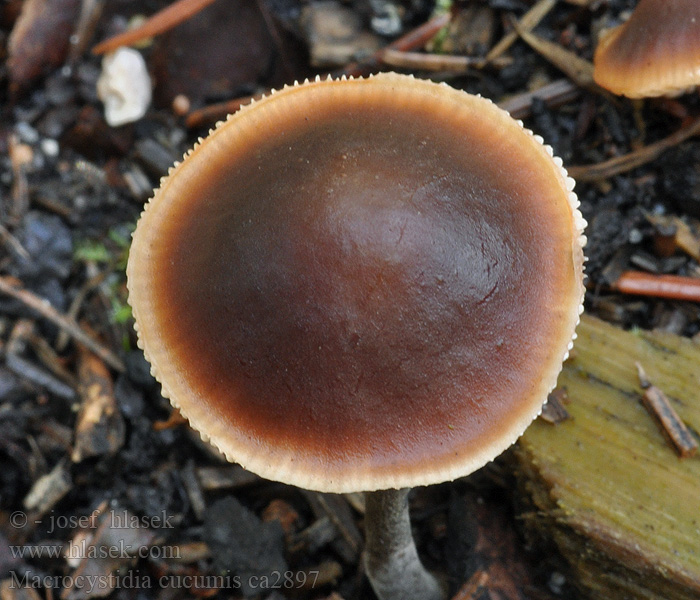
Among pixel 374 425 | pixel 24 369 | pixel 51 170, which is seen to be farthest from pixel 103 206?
pixel 374 425

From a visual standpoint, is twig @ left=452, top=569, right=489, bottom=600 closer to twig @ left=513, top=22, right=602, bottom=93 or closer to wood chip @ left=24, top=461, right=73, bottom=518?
wood chip @ left=24, top=461, right=73, bottom=518

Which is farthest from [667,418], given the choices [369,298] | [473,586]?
[369,298]

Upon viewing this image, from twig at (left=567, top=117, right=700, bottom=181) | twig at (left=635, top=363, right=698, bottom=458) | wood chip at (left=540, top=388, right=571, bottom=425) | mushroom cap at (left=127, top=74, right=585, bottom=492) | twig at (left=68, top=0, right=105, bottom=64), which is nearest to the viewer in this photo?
mushroom cap at (left=127, top=74, right=585, bottom=492)

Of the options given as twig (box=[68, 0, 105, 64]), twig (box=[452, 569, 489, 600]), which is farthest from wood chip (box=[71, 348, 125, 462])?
twig (box=[68, 0, 105, 64])

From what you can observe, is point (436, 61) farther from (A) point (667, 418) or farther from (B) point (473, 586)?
(B) point (473, 586)

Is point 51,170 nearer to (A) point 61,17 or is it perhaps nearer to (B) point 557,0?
(A) point 61,17
